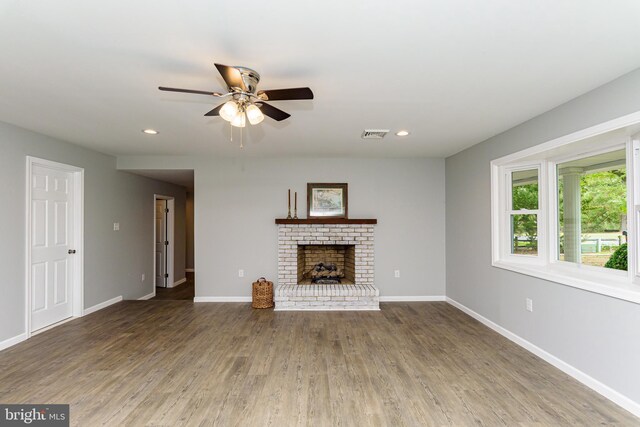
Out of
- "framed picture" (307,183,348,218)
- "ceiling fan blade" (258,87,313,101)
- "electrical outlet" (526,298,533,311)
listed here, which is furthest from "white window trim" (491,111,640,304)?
"ceiling fan blade" (258,87,313,101)

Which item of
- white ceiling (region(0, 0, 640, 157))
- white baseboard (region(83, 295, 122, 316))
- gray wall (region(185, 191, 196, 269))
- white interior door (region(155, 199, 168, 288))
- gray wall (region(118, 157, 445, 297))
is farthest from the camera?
gray wall (region(185, 191, 196, 269))

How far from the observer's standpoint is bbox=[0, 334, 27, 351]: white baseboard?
316 centimetres

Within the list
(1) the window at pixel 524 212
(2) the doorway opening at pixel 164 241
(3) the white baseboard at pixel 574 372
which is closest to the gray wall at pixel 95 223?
(2) the doorway opening at pixel 164 241

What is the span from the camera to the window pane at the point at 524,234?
136 inches

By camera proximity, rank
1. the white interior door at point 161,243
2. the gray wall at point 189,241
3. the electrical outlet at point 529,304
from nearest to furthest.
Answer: the electrical outlet at point 529,304, the white interior door at point 161,243, the gray wall at point 189,241

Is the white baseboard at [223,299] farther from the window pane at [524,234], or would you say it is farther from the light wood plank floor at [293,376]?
the window pane at [524,234]

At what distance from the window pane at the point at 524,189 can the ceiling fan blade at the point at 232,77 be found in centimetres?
327

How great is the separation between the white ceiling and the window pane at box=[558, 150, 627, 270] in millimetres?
722

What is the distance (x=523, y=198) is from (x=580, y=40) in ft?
7.08

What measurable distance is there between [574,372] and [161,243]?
6.95 meters

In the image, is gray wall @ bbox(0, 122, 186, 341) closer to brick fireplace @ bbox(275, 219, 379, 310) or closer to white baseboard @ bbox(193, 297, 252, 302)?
white baseboard @ bbox(193, 297, 252, 302)

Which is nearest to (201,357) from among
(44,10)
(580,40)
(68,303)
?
(68,303)

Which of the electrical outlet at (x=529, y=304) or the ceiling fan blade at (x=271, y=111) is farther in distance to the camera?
the electrical outlet at (x=529, y=304)

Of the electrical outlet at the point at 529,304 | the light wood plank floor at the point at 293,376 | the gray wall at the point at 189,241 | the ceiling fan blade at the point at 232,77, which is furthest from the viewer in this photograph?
the gray wall at the point at 189,241
